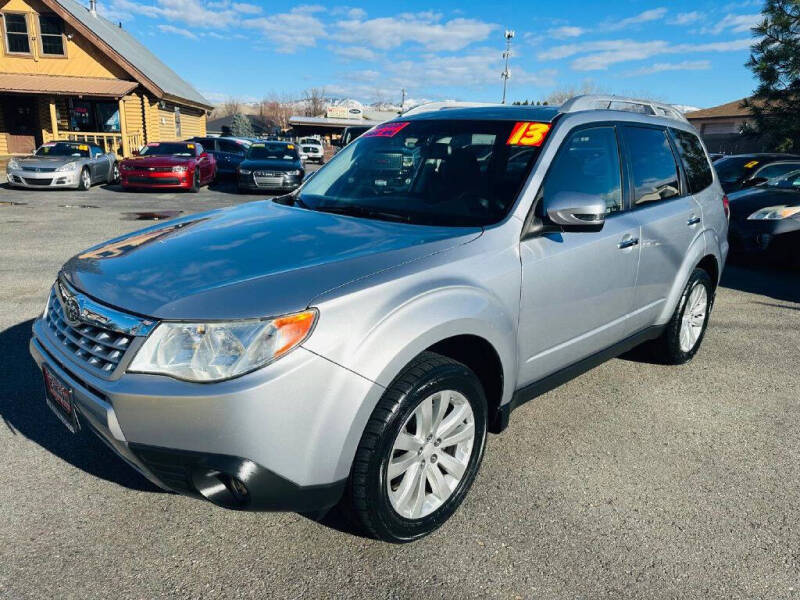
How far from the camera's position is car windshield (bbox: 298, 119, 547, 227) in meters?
3.02

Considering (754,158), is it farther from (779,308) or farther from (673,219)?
(673,219)

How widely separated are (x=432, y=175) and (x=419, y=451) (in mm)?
1563

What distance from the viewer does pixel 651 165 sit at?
391 centimetres

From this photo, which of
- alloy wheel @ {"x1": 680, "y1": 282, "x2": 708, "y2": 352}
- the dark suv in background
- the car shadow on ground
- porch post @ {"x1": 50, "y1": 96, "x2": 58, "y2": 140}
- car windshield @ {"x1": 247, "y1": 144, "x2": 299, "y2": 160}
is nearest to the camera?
the car shadow on ground

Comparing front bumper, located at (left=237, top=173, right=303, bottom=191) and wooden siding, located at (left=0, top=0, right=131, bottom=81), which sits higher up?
wooden siding, located at (left=0, top=0, right=131, bottom=81)

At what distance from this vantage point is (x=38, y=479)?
288cm

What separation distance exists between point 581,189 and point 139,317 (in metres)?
2.33

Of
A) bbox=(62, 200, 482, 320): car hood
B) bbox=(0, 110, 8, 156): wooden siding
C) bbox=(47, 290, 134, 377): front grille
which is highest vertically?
bbox=(0, 110, 8, 156): wooden siding

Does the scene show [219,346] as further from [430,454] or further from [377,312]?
[430,454]

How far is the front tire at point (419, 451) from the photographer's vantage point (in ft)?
7.38

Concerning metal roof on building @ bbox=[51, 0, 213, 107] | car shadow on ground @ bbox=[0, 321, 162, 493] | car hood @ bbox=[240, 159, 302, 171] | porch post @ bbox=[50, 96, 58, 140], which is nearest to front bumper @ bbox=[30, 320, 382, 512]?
car shadow on ground @ bbox=[0, 321, 162, 493]

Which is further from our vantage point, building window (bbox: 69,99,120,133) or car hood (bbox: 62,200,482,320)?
building window (bbox: 69,99,120,133)

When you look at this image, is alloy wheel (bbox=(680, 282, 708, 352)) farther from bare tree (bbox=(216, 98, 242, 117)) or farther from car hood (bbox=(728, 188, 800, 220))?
bare tree (bbox=(216, 98, 242, 117))

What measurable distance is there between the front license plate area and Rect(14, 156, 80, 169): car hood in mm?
14936
